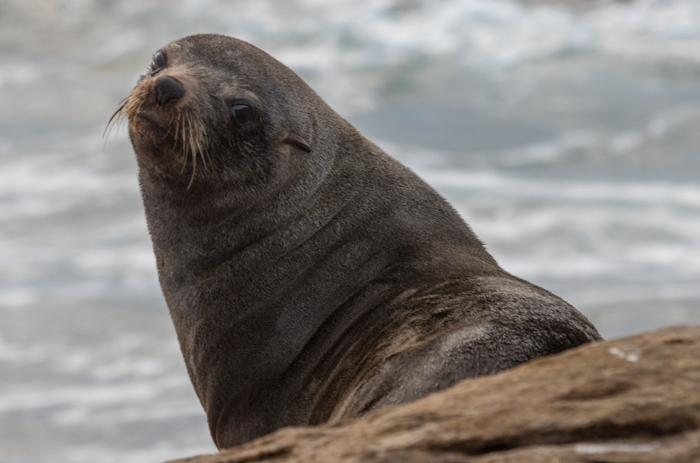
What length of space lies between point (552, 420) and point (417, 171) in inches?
674

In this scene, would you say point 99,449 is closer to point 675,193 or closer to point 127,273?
point 127,273

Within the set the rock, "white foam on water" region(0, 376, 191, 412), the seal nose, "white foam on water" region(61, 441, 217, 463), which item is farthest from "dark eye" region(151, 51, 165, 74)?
"white foam on water" region(0, 376, 191, 412)

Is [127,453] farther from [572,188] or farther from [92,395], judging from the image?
[572,188]

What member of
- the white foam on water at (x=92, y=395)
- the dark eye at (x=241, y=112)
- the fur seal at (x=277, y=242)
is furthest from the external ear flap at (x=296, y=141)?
the white foam on water at (x=92, y=395)

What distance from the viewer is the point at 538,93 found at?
24.2 meters

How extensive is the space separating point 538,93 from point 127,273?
1246cm

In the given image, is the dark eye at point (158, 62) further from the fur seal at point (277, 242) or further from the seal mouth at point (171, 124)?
the seal mouth at point (171, 124)

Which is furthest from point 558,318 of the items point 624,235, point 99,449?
point 624,235

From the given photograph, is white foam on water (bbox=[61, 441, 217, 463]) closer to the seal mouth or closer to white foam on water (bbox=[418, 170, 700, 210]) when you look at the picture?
the seal mouth

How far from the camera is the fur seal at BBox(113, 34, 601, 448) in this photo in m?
4.86

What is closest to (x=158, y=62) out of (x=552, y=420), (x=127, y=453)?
(x=552, y=420)

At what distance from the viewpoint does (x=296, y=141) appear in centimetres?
565

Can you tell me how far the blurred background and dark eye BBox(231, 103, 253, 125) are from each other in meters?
6.12

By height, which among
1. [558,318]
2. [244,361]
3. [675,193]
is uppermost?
[675,193]
